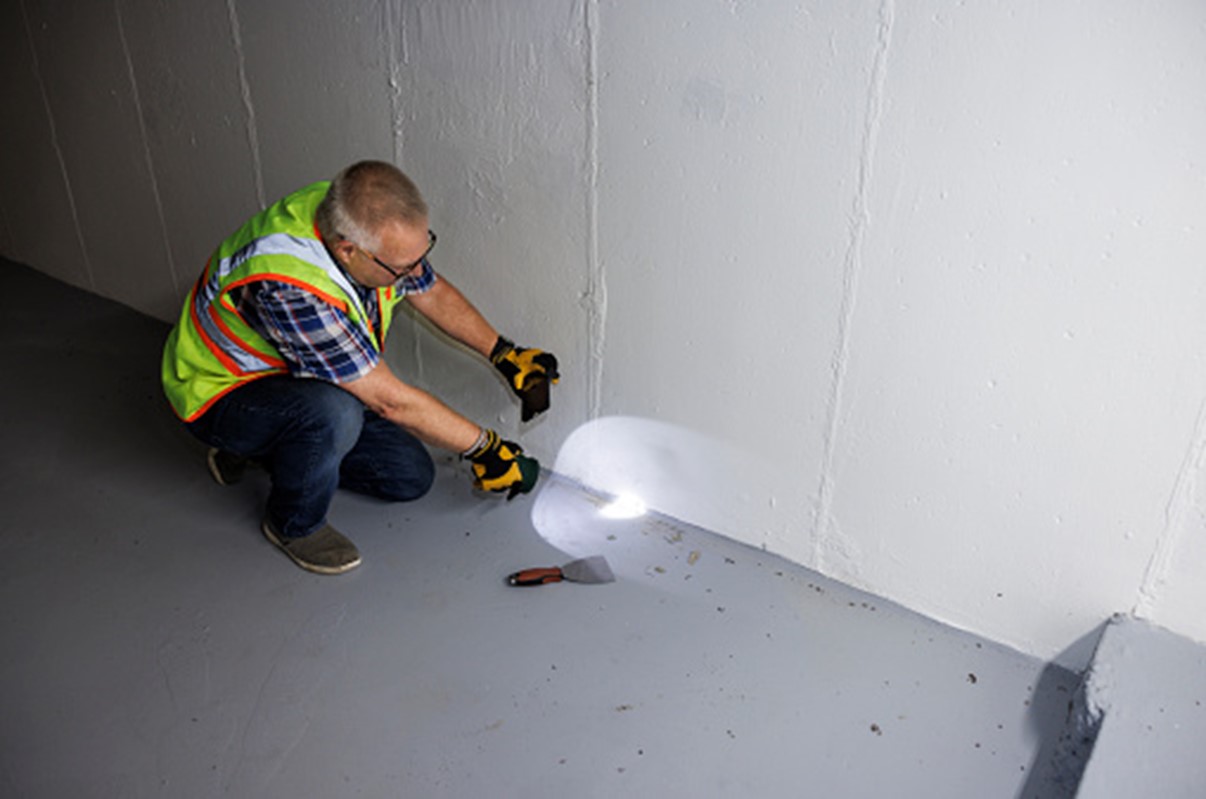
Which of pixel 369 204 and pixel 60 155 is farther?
pixel 60 155

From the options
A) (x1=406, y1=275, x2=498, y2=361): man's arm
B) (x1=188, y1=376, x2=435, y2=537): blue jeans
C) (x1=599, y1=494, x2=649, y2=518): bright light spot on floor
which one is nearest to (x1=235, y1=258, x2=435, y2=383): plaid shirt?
(x1=188, y1=376, x2=435, y2=537): blue jeans

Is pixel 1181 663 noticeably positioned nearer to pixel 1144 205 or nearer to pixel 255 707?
pixel 1144 205

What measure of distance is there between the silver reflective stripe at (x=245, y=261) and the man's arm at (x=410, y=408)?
0.45 feet

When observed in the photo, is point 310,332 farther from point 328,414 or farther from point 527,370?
point 527,370

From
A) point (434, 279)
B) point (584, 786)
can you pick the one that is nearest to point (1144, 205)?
point (584, 786)

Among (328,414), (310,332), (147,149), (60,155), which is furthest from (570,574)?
(60,155)

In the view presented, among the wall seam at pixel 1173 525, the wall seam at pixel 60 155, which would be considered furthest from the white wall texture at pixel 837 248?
the wall seam at pixel 60 155

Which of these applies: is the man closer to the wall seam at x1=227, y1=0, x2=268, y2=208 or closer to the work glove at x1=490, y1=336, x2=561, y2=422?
the work glove at x1=490, y1=336, x2=561, y2=422

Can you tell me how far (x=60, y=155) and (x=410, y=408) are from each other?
2.23m

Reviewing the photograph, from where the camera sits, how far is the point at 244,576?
6.69ft

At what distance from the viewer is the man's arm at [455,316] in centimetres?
214

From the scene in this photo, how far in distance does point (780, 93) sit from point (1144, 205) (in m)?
0.62

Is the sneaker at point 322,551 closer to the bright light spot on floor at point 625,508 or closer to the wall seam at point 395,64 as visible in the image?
the bright light spot on floor at point 625,508

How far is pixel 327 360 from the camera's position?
1.82 metres
